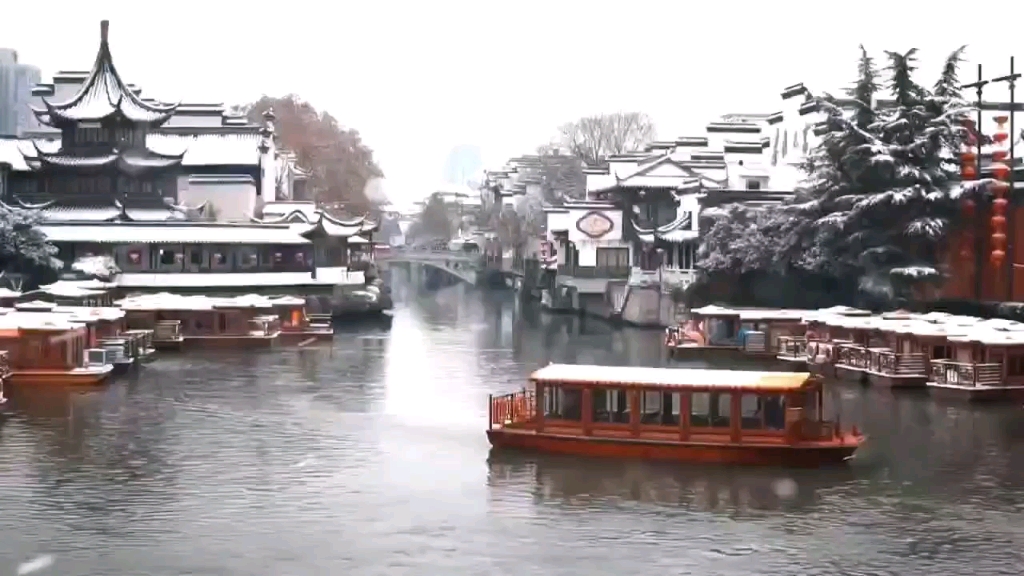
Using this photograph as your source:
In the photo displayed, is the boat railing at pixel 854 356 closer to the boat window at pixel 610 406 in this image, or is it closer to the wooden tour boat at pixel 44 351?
the boat window at pixel 610 406

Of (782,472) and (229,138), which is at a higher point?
(229,138)

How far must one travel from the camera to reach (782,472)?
3039cm

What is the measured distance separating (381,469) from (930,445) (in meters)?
12.9

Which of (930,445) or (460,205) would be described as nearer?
(930,445)

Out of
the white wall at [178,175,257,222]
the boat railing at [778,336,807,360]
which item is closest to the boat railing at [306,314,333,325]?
the white wall at [178,175,257,222]

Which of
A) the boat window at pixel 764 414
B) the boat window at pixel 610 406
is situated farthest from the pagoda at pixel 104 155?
the boat window at pixel 764 414

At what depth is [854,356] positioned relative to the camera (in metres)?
48.8

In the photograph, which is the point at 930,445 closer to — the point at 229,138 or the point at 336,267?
the point at 336,267

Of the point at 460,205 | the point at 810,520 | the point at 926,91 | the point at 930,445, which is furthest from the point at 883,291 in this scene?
the point at 460,205

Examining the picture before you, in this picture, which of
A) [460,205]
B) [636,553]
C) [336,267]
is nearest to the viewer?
[636,553]

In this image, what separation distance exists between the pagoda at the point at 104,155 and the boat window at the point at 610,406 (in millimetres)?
50003

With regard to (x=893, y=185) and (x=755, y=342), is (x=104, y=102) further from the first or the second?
(x=893, y=185)

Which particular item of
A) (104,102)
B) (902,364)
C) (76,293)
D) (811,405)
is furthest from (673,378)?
(104,102)

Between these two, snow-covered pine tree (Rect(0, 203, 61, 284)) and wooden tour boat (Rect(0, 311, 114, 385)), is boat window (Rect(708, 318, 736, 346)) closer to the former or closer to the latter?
wooden tour boat (Rect(0, 311, 114, 385))
